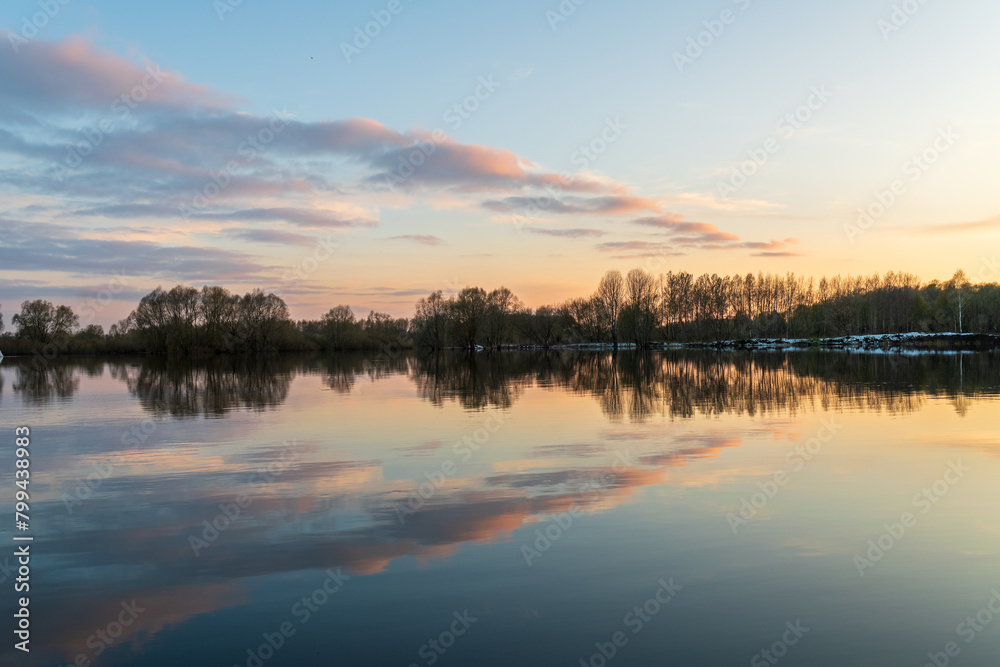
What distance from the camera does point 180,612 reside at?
18.8 feet

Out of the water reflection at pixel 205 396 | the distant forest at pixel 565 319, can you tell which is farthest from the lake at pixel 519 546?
the distant forest at pixel 565 319

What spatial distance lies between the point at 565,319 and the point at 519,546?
133 m

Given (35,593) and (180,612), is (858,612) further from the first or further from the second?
(35,593)

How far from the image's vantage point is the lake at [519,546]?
512 centimetres

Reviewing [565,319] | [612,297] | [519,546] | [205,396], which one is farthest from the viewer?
[565,319]

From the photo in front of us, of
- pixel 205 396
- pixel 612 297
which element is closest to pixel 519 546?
pixel 205 396

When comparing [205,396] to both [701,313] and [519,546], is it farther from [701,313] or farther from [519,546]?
[701,313]

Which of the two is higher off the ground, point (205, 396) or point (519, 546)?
point (205, 396)

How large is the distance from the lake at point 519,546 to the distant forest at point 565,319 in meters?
104

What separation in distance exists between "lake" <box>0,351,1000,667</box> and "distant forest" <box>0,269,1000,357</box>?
104m

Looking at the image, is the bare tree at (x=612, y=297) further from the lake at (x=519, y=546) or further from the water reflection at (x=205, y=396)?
the lake at (x=519, y=546)

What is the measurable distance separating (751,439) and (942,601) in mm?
8173

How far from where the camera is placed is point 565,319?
13912 cm

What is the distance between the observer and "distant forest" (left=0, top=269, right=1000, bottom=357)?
111062 millimetres
